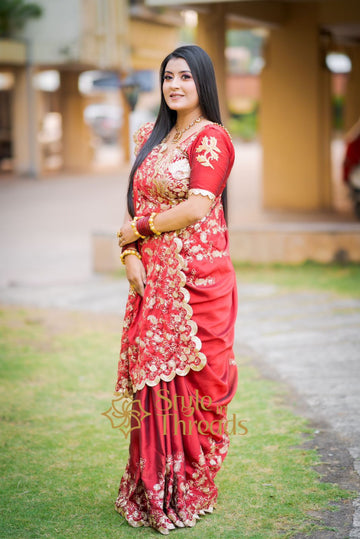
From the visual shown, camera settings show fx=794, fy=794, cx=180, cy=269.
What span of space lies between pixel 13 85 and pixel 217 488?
20.0 meters

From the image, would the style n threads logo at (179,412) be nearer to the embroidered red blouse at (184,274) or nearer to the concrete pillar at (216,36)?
the embroidered red blouse at (184,274)

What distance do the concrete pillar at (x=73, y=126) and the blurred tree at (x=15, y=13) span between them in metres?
3.19

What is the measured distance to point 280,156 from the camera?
500 inches

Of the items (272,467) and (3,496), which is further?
(272,467)

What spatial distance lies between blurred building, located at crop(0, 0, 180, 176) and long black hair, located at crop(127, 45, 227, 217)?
1822 cm

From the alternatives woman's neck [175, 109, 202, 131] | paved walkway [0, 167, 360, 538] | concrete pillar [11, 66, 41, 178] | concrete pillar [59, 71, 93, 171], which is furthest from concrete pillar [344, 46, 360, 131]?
woman's neck [175, 109, 202, 131]

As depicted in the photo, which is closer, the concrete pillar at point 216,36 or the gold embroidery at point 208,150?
the gold embroidery at point 208,150

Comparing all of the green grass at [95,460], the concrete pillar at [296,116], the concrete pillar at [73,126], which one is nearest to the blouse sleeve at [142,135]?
the green grass at [95,460]

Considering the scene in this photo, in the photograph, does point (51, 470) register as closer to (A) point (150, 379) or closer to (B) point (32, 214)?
(A) point (150, 379)

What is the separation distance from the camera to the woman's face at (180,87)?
325 centimetres

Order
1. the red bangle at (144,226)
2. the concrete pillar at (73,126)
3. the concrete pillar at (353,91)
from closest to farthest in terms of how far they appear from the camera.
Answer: the red bangle at (144,226)
the concrete pillar at (353,91)
the concrete pillar at (73,126)

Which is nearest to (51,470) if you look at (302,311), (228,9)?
(302,311)

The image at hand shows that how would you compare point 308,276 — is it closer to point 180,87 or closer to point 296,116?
point 296,116

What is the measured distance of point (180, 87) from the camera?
3.25 meters
